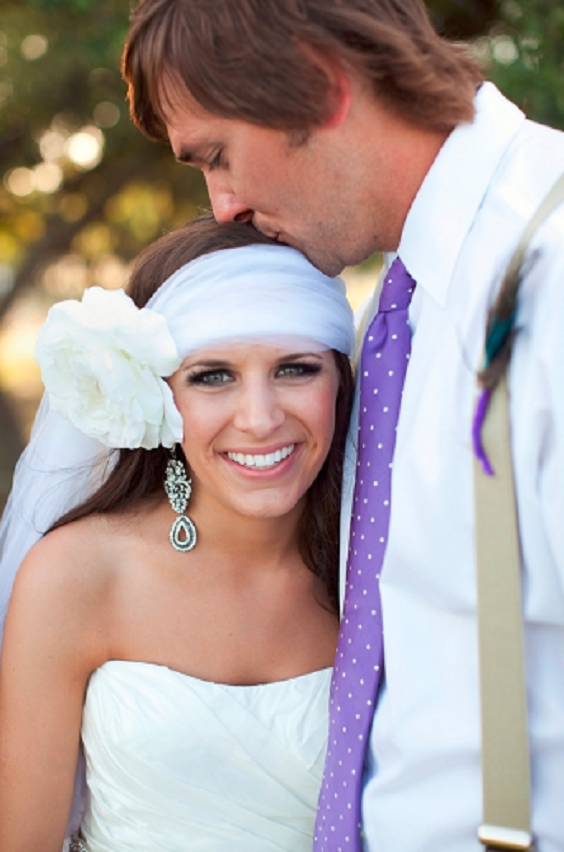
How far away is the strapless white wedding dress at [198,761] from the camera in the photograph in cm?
269

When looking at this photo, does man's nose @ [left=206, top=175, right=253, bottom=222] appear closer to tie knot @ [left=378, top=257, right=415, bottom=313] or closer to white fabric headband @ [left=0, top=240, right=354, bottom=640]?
white fabric headband @ [left=0, top=240, right=354, bottom=640]

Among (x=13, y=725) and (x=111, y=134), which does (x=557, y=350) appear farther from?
(x=111, y=134)

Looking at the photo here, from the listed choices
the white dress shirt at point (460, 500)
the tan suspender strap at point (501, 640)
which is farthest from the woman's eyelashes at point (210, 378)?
the tan suspender strap at point (501, 640)

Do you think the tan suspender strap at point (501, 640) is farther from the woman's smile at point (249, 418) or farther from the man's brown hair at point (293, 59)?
the woman's smile at point (249, 418)

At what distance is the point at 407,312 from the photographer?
2.33 meters

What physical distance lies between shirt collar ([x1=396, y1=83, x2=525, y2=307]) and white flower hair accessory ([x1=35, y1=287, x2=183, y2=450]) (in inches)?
29.4

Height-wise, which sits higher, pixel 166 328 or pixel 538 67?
pixel 538 67

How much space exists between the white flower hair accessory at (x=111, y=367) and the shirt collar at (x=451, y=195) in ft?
2.45

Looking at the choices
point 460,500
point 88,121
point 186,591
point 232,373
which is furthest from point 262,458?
point 88,121

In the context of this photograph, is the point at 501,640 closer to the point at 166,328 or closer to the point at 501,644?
the point at 501,644

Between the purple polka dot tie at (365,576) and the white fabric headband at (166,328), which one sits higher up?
the white fabric headband at (166,328)

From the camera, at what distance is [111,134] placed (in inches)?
279

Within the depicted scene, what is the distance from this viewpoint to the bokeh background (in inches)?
172

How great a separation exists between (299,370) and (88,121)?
16.9 ft
